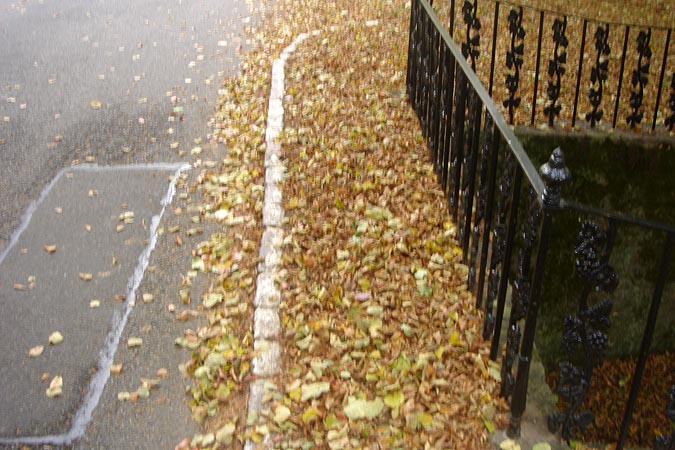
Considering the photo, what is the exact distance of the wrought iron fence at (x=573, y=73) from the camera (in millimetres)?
6281

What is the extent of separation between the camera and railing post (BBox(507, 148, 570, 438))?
2.57m

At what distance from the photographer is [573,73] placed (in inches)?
322

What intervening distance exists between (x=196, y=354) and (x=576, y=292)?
4882 millimetres

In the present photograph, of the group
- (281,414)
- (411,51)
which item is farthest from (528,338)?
(411,51)

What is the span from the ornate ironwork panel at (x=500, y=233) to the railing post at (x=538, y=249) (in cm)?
37

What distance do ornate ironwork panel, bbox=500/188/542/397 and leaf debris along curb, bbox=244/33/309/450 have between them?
1311 mm

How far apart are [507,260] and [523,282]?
30 centimetres

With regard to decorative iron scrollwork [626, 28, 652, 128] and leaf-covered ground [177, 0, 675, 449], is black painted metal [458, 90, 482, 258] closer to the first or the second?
leaf-covered ground [177, 0, 675, 449]

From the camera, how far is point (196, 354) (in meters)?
4.03

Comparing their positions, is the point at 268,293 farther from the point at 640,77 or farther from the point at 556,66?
the point at 640,77

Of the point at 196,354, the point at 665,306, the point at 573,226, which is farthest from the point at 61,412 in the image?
the point at 665,306

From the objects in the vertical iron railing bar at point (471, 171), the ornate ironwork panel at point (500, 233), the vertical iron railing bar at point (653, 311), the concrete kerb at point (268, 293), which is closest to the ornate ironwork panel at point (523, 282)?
the ornate ironwork panel at point (500, 233)

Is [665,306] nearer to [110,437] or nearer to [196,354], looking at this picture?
[196,354]

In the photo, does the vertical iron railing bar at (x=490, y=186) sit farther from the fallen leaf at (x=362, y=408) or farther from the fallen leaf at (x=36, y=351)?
the fallen leaf at (x=36, y=351)
